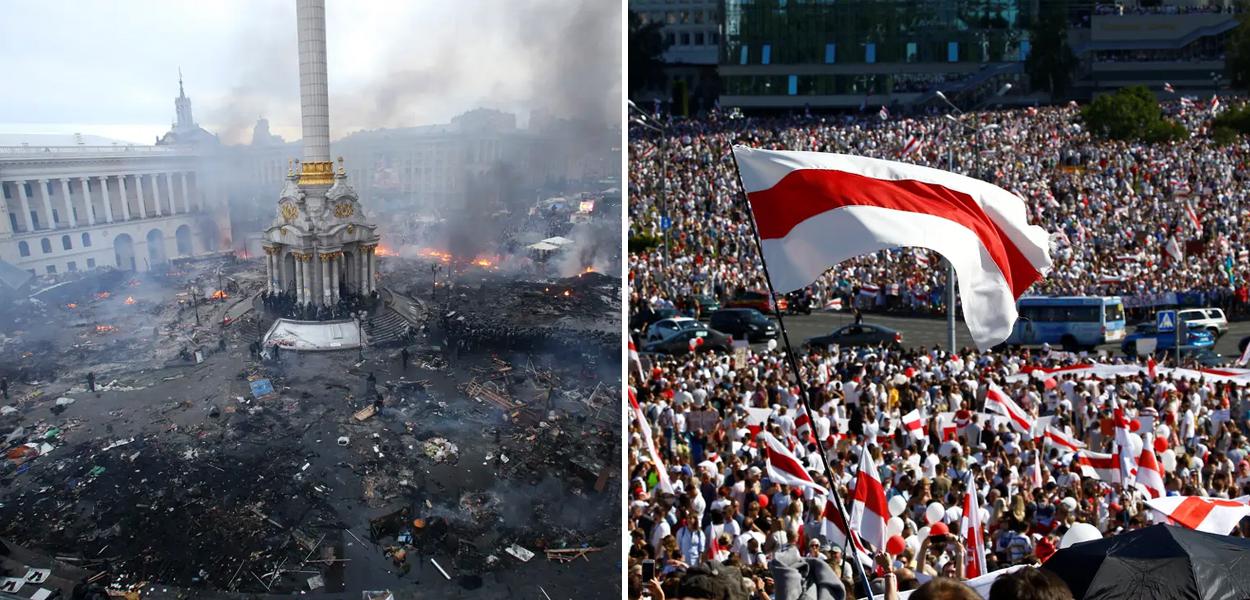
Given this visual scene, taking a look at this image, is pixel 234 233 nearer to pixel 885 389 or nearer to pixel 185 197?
pixel 185 197

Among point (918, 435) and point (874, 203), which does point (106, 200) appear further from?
point (918, 435)

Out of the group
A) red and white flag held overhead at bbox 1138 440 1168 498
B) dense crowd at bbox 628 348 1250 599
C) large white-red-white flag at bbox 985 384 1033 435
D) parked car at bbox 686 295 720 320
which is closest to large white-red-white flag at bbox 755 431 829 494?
dense crowd at bbox 628 348 1250 599

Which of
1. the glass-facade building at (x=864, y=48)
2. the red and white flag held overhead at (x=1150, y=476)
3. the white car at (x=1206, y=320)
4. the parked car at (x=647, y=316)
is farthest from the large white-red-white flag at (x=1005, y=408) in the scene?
the glass-facade building at (x=864, y=48)

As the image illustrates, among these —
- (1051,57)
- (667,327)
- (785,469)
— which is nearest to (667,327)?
(667,327)

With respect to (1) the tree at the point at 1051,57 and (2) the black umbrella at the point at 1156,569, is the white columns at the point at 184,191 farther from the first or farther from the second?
(1) the tree at the point at 1051,57

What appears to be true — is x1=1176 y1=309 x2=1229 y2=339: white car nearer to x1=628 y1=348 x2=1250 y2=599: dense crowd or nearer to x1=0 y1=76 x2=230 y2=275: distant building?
x1=628 y1=348 x2=1250 y2=599: dense crowd

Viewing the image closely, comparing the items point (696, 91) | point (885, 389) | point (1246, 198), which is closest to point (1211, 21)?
point (696, 91)
